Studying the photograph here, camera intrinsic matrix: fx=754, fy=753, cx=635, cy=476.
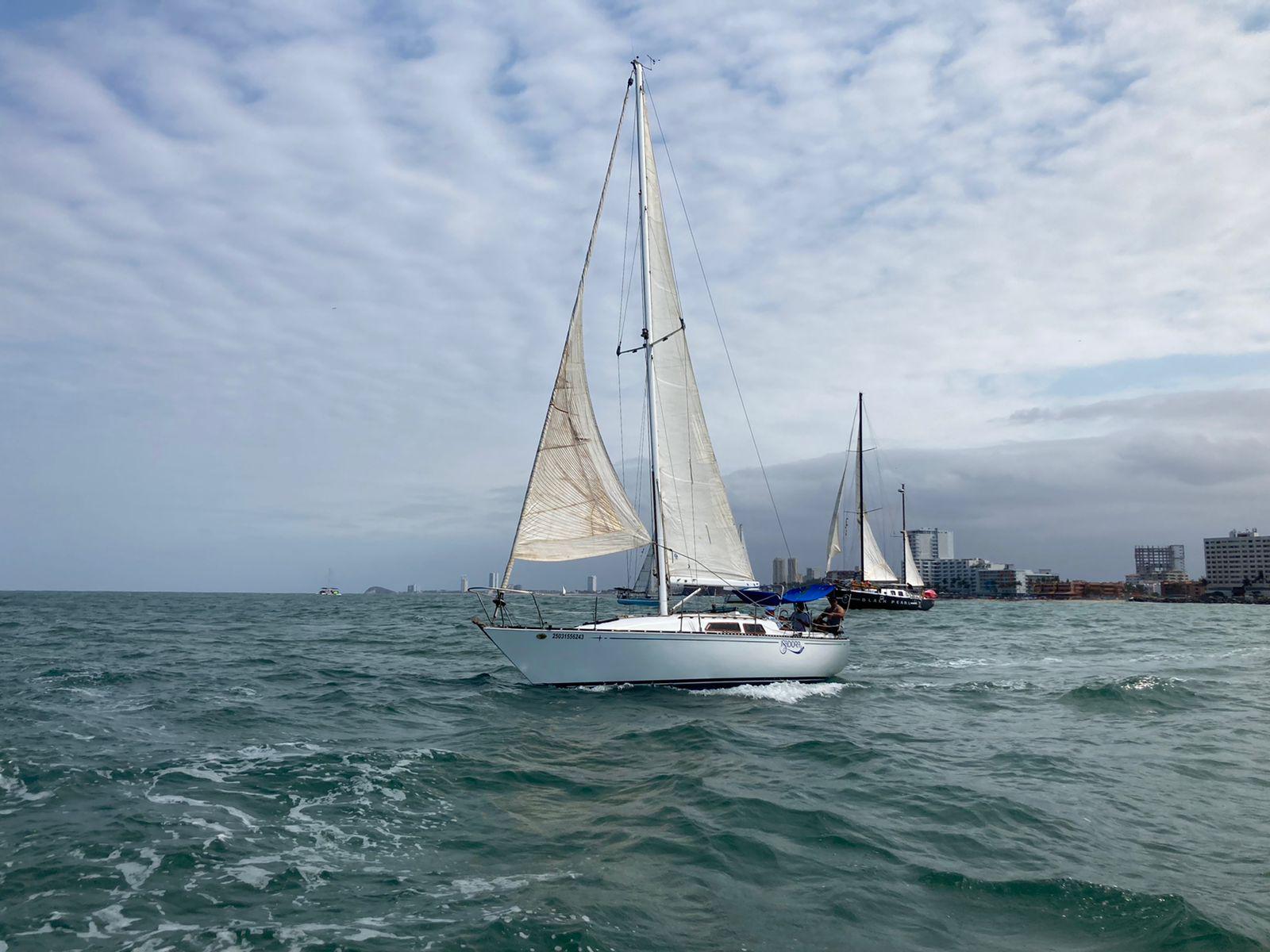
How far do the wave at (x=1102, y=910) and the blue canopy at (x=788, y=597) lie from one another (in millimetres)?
15283

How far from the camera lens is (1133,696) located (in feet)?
64.7

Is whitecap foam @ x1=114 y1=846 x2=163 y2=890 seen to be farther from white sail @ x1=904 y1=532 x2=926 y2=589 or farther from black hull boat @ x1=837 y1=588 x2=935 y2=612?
white sail @ x1=904 y1=532 x2=926 y2=589

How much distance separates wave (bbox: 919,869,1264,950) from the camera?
655cm

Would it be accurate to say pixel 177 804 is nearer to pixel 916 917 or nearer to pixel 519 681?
pixel 916 917

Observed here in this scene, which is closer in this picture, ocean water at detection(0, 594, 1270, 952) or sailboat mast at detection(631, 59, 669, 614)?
ocean water at detection(0, 594, 1270, 952)

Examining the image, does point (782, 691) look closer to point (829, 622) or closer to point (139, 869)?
point (829, 622)

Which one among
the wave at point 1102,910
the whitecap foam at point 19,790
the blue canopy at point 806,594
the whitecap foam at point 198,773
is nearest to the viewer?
the wave at point 1102,910

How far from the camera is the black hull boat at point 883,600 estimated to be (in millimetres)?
75250

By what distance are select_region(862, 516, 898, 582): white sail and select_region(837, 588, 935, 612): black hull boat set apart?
131 cm

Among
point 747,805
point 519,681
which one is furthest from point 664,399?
point 747,805

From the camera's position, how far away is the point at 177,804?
32.9 ft

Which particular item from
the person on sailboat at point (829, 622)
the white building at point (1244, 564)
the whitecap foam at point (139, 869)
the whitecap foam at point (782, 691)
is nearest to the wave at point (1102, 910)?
the whitecap foam at point (139, 869)

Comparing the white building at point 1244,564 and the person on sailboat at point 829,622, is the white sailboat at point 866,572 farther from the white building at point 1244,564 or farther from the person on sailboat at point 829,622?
the white building at point 1244,564

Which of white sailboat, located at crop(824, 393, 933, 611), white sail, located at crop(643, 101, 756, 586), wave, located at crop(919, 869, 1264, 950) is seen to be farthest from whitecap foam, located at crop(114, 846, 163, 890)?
white sailboat, located at crop(824, 393, 933, 611)
